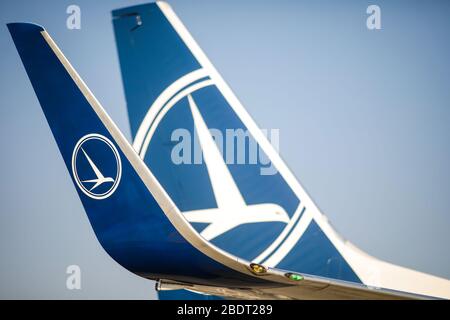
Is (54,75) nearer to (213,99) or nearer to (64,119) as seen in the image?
(64,119)

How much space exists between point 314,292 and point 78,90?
1.34 metres

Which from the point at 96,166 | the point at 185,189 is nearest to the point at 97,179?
the point at 96,166

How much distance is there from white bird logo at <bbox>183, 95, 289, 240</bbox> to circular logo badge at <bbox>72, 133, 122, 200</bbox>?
864 mm

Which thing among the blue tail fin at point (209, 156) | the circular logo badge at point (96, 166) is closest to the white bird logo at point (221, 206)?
the blue tail fin at point (209, 156)

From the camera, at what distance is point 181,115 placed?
11.3ft

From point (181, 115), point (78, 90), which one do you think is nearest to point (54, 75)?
point (78, 90)

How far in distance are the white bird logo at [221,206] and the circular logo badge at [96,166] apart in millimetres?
864

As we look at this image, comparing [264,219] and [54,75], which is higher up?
[54,75]

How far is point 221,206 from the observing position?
10.7ft

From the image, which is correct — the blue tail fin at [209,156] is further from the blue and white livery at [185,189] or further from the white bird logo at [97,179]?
the white bird logo at [97,179]

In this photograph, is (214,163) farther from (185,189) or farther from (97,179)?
(97,179)

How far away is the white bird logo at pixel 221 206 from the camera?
3159 mm

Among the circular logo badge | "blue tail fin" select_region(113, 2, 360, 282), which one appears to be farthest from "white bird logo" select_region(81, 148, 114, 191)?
"blue tail fin" select_region(113, 2, 360, 282)
